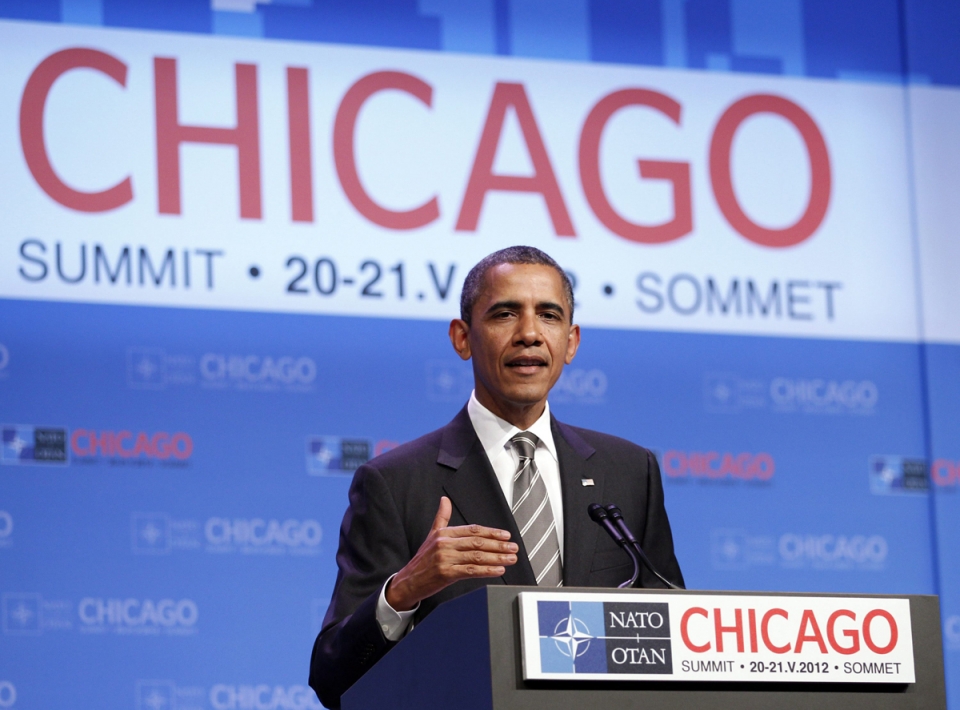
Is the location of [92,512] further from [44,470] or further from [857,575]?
[857,575]

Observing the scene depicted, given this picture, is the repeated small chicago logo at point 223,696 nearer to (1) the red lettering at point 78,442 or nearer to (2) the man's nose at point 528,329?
(1) the red lettering at point 78,442

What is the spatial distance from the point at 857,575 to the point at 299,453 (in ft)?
6.34

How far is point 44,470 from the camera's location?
392 centimetres

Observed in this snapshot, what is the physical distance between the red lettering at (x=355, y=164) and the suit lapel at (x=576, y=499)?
6.09 ft

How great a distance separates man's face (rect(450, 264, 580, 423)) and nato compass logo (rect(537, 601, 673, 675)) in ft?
3.05

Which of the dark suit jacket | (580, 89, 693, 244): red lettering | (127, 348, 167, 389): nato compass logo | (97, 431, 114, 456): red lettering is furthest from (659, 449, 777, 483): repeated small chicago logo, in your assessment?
the dark suit jacket

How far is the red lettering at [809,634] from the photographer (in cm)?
173

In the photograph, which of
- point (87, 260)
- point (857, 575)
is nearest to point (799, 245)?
point (857, 575)

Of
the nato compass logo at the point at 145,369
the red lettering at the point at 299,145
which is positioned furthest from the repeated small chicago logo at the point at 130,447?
the red lettering at the point at 299,145

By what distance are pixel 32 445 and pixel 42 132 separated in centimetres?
99

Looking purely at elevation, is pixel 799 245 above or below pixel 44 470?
above

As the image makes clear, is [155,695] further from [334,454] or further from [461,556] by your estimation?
[461,556]

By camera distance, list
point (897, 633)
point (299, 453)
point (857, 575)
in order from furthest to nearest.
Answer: point (857, 575) < point (299, 453) < point (897, 633)

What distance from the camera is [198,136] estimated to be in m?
4.29
